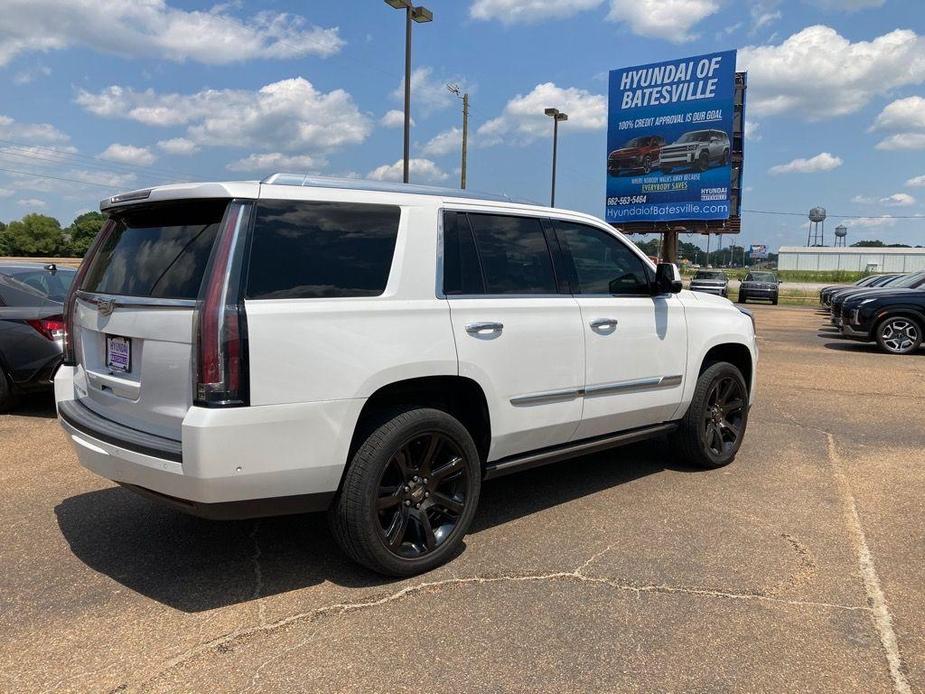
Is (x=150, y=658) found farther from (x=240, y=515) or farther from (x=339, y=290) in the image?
(x=339, y=290)

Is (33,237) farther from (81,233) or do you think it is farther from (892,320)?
(892,320)

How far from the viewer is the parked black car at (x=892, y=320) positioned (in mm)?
12891

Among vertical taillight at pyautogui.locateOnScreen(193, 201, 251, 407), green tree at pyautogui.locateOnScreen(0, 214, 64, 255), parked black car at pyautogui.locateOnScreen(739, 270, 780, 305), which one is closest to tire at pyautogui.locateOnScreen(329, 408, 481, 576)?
vertical taillight at pyautogui.locateOnScreen(193, 201, 251, 407)

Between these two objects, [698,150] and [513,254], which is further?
[698,150]

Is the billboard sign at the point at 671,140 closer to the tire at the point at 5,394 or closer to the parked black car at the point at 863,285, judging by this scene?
the parked black car at the point at 863,285

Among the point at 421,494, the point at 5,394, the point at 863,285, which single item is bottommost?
the point at 5,394

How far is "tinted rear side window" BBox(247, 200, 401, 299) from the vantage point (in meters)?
3.08

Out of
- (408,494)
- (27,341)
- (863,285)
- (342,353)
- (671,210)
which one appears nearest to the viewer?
(342,353)

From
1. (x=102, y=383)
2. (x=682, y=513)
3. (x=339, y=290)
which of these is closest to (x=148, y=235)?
(x=102, y=383)

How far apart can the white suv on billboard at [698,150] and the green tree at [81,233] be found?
59.4 metres

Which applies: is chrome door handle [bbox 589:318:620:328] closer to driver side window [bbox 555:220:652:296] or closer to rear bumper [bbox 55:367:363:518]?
driver side window [bbox 555:220:652:296]

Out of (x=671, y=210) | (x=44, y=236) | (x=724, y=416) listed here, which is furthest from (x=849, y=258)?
(x=724, y=416)

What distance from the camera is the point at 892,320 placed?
1309cm

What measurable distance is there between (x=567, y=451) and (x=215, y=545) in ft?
6.91
